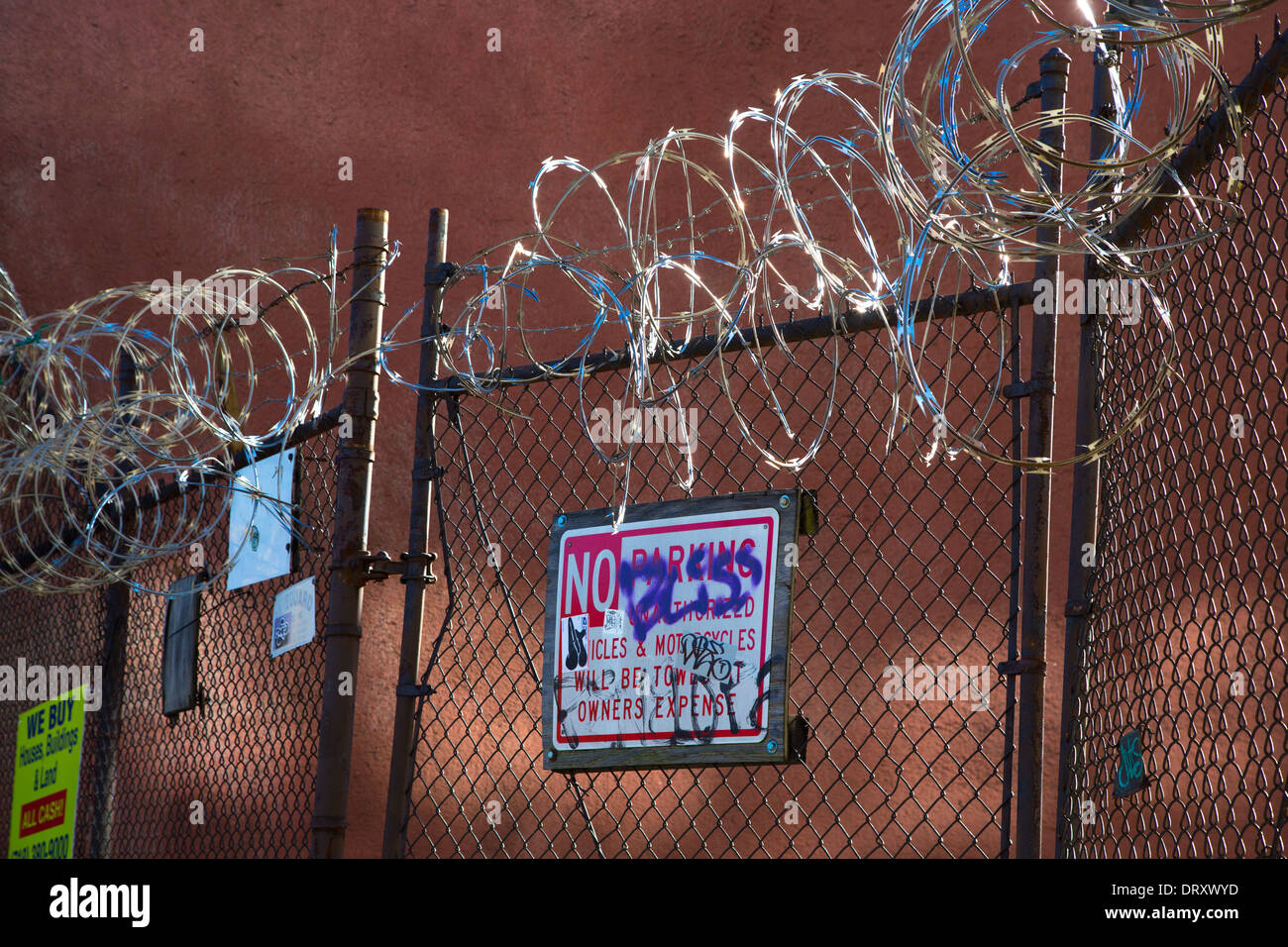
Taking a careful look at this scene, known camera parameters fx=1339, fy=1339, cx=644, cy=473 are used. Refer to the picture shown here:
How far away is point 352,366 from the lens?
3.09 meters

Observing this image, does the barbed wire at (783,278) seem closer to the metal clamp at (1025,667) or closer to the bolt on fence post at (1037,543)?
the bolt on fence post at (1037,543)

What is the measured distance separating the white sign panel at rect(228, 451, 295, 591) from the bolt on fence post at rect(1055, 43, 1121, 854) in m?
1.76

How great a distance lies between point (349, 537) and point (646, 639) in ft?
2.80

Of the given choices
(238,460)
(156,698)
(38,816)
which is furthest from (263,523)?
(156,698)

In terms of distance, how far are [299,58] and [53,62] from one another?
128 centimetres

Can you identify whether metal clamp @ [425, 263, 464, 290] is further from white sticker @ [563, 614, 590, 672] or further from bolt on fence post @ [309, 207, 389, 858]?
white sticker @ [563, 614, 590, 672]

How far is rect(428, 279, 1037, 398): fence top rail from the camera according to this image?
2.32 m

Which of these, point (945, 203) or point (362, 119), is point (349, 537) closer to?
point (945, 203)

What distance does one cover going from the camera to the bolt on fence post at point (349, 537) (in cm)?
289

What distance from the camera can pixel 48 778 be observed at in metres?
4.14

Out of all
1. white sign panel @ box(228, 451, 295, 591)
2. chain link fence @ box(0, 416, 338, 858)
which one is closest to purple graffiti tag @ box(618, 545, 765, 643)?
white sign panel @ box(228, 451, 295, 591)

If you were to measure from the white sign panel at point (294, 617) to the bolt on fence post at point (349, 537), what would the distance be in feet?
0.15

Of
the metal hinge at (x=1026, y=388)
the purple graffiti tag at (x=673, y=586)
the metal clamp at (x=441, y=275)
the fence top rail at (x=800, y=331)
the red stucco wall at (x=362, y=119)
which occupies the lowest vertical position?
the purple graffiti tag at (x=673, y=586)
